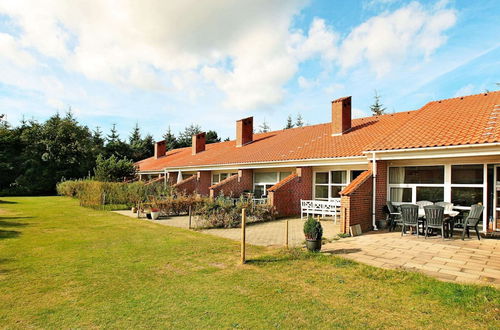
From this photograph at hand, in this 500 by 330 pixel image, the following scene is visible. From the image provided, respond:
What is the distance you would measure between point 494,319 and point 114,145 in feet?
155

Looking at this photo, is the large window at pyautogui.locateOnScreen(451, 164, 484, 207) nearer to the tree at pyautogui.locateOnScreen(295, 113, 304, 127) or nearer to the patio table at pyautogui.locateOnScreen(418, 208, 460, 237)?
the patio table at pyautogui.locateOnScreen(418, 208, 460, 237)

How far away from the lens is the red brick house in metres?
9.82

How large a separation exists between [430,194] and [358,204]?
2942 mm

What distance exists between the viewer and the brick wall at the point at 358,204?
10125 mm

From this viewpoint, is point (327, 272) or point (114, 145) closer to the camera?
point (327, 272)

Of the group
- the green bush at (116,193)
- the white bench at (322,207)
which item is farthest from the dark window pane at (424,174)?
the green bush at (116,193)

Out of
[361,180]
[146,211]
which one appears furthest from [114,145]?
[361,180]

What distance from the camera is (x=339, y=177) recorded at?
14.8 meters

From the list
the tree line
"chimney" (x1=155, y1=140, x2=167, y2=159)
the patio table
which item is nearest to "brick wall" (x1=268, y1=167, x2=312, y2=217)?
the patio table

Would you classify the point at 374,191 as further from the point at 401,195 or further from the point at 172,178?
the point at 172,178

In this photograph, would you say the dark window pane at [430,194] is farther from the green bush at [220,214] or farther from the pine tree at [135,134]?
the pine tree at [135,134]

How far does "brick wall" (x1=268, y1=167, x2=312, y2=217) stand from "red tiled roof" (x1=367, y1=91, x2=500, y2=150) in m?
4.44

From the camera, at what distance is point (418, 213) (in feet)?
32.0

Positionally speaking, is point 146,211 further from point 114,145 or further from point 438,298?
point 114,145
